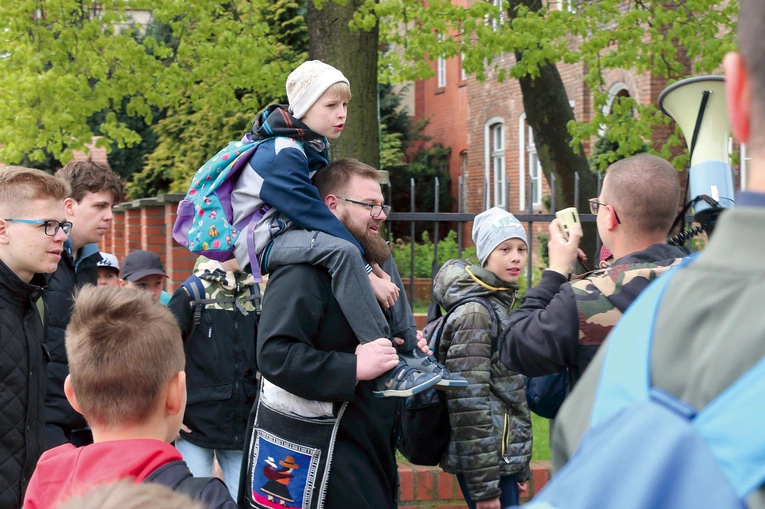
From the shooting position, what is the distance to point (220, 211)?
3336 mm

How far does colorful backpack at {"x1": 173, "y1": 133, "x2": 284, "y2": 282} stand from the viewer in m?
3.30

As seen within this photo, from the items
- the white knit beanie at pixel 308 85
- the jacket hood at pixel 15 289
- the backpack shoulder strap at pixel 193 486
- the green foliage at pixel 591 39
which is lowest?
the backpack shoulder strap at pixel 193 486

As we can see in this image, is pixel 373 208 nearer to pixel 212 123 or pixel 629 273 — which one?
pixel 629 273

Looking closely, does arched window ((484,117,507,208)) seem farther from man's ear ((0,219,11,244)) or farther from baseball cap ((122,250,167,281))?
man's ear ((0,219,11,244))

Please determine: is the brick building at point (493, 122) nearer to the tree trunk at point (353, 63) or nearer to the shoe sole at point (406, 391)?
the tree trunk at point (353, 63)

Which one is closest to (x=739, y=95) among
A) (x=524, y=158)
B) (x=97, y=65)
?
(x=97, y=65)

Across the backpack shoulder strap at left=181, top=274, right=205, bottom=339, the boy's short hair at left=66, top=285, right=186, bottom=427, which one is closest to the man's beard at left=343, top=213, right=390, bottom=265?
the boy's short hair at left=66, top=285, right=186, bottom=427

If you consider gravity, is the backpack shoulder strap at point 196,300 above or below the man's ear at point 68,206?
below

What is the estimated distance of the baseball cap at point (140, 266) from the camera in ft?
19.1

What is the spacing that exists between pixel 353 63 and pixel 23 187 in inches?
175

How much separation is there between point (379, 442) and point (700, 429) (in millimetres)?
2368

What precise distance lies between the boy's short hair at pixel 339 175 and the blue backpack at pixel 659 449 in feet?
8.06

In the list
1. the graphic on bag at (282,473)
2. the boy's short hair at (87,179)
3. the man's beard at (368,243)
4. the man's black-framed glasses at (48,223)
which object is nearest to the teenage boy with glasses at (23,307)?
the man's black-framed glasses at (48,223)

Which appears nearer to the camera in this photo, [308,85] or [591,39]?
[308,85]
